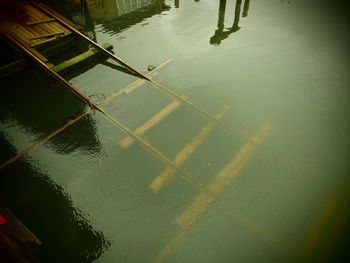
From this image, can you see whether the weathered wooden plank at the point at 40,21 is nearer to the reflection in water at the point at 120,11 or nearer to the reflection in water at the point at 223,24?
the reflection in water at the point at 120,11

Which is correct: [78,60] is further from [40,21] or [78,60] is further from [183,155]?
[183,155]

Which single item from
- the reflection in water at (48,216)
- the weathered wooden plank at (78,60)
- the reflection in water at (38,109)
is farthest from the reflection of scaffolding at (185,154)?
the weathered wooden plank at (78,60)

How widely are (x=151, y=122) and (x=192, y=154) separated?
3.74 ft

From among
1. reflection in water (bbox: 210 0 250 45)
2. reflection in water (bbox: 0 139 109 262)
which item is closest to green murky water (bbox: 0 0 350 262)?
reflection in water (bbox: 0 139 109 262)

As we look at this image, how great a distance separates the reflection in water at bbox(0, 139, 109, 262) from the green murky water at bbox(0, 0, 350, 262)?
0.02m

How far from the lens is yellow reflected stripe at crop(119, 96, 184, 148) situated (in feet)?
17.4

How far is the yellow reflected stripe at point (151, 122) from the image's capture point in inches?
208

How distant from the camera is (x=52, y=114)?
5.70m

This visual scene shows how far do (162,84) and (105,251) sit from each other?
3800mm

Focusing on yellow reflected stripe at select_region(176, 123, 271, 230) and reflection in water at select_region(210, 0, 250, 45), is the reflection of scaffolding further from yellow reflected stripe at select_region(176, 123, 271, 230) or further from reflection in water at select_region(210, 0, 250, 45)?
reflection in water at select_region(210, 0, 250, 45)

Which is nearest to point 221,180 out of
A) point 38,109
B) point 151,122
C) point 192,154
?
point 192,154

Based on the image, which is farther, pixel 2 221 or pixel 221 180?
pixel 221 180

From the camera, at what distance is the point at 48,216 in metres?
4.24

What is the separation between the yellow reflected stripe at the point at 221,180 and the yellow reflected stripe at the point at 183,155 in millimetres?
629
